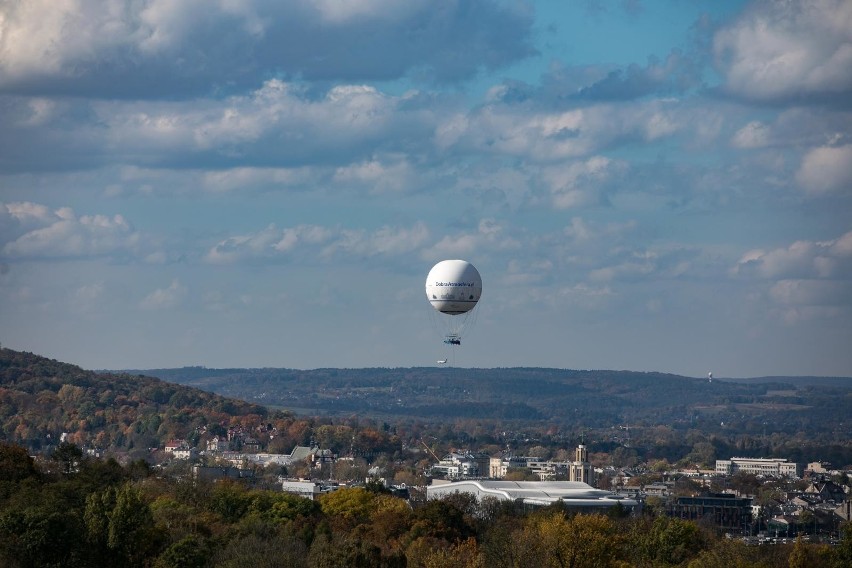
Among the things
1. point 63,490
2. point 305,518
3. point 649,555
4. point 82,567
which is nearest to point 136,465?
point 305,518

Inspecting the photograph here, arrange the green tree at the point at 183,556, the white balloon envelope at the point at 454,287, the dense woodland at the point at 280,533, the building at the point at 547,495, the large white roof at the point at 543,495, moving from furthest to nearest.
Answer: the large white roof at the point at 543,495
the building at the point at 547,495
the white balloon envelope at the point at 454,287
the green tree at the point at 183,556
the dense woodland at the point at 280,533

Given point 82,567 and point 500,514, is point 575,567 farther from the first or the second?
point 500,514

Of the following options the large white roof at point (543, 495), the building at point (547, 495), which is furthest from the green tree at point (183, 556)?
the large white roof at point (543, 495)

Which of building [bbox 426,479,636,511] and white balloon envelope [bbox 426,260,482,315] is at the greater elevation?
white balloon envelope [bbox 426,260,482,315]

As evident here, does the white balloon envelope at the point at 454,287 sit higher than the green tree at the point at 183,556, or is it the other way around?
the white balloon envelope at the point at 454,287

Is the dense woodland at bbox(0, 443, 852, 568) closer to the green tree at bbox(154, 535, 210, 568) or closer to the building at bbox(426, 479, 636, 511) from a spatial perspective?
the green tree at bbox(154, 535, 210, 568)

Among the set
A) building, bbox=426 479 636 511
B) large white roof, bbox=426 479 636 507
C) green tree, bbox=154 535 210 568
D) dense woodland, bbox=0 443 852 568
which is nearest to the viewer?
dense woodland, bbox=0 443 852 568

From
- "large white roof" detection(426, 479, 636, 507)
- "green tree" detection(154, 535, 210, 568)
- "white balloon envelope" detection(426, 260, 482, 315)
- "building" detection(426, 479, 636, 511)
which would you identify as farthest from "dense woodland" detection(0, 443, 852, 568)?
"large white roof" detection(426, 479, 636, 507)

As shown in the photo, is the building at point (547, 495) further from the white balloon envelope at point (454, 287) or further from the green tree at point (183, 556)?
the green tree at point (183, 556)

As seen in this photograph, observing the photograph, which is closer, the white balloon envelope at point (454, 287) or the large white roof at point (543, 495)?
the white balloon envelope at point (454, 287)

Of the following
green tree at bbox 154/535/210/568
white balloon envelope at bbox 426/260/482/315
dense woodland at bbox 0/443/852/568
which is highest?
white balloon envelope at bbox 426/260/482/315
